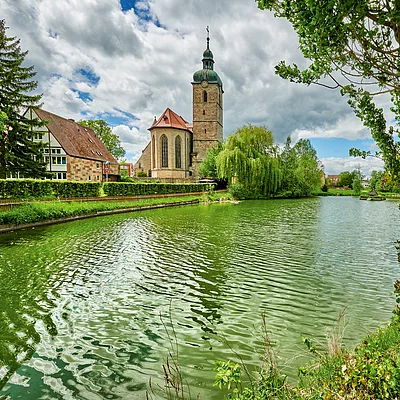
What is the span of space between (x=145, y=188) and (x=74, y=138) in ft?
43.9

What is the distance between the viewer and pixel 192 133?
2189 inches

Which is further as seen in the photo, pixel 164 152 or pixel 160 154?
pixel 164 152

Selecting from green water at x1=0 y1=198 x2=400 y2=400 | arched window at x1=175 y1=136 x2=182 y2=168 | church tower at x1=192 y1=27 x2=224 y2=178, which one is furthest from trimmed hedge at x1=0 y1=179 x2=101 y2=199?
church tower at x1=192 y1=27 x2=224 y2=178

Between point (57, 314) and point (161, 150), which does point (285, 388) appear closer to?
point (57, 314)

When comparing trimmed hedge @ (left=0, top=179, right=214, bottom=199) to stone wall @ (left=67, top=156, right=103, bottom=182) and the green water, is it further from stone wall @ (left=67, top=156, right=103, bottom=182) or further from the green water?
stone wall @ (left=67, top=156, right=103, bottom=182)

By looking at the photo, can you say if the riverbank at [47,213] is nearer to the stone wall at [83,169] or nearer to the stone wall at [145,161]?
the stone wall at [83,169]

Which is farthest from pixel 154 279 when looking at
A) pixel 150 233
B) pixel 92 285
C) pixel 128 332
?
pixel 150 233

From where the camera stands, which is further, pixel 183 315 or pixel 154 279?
pixel 154 279

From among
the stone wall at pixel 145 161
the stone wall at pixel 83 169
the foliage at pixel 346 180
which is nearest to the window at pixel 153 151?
the stone wall at pixel 145 161

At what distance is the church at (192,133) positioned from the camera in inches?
1997

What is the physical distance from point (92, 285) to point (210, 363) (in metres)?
3.47

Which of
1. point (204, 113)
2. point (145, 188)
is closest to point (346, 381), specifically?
point (145, 188)

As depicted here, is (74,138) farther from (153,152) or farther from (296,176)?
(296,176)

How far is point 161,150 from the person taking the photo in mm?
50938
